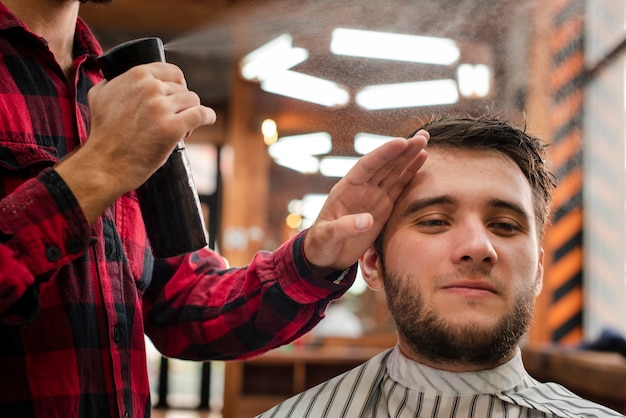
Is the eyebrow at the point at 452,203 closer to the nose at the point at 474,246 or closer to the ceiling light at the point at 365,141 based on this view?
the nose at the point at 474,246

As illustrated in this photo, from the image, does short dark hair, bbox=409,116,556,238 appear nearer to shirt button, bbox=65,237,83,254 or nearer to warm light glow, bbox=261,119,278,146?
shirt button, bbox=65,237,83,254

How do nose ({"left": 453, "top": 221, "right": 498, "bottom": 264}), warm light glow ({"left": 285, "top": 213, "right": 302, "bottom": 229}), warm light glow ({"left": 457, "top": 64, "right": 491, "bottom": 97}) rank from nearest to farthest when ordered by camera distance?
nose ({"left": 453, "top": 221, "right": 498, "bottom": 264}), warm light glow ({"left": 457, "top": 64, "right": 491, "bottom": 97}), warm light glow ({"left": 285, "top": 213, "right": 302, "bottom": 229})

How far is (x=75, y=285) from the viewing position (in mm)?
1325

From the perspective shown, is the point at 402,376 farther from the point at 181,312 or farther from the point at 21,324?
the point at 21,324

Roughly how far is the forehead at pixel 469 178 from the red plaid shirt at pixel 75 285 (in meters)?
0.33

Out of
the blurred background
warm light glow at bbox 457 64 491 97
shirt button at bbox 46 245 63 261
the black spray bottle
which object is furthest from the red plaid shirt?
warm light glow at bbox 457 64 491 97

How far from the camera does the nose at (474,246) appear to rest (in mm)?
1509

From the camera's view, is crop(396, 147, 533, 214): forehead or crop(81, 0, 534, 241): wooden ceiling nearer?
crop(396, 147, 533, 214): forehead

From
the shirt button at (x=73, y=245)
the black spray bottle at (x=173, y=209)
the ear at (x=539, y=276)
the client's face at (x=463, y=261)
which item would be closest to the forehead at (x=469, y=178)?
the client's face at (x=463, y=261)

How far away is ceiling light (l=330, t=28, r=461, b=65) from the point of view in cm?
184

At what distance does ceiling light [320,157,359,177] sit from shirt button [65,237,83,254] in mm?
903

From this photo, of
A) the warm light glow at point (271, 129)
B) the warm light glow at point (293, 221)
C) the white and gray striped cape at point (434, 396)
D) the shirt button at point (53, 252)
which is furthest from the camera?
the warm light glow at point (293, 221)

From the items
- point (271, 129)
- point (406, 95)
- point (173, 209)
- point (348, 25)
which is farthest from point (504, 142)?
point (271, 129)

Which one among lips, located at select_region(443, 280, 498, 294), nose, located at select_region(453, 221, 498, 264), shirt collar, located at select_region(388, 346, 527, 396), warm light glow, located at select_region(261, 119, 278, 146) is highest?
nose, located at select_region(453, 221, 498, 264)
